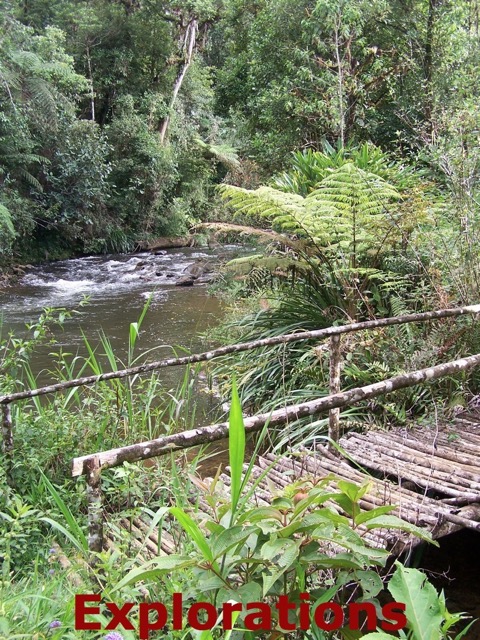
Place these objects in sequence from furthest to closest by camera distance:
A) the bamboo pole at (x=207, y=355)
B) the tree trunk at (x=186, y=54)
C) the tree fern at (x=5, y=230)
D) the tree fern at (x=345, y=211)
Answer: the tree trunk at (x=186, y=54)
the tree fern at (x=5, y=230)
the tree fern at (x=345, y=211)
the bamboo pole at (x=207, y=355)

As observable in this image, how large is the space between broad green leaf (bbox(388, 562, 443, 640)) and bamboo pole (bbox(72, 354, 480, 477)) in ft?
3.13

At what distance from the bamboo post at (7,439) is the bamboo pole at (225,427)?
1.01 metres

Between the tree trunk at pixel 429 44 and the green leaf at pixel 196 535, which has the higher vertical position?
the tree trunk at pixel 429 44

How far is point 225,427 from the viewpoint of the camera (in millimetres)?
2430

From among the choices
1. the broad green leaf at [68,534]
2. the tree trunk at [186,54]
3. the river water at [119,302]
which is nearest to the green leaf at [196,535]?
the broad green leaf at [68,534]

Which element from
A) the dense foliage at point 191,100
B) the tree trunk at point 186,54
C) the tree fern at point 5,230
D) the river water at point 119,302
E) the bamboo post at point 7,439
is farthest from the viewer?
the tree trunk at point 186,54

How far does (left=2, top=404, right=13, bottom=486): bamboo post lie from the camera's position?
9.86 ft

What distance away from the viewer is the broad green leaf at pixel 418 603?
1.49m

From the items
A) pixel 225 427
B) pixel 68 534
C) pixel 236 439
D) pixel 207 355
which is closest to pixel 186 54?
pixel 207 355

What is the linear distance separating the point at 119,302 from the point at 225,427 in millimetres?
9630

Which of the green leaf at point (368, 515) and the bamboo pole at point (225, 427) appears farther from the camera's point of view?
the bamboo pole at point (225, 427)

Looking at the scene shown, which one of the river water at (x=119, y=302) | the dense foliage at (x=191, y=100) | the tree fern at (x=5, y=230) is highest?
the dense foliage at (x=191, y=100)

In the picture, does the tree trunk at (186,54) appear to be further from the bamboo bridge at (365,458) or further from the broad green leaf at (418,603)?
the broad green leaf at (418,603)

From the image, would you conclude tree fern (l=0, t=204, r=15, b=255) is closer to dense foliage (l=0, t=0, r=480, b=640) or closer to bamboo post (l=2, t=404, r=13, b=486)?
dense foliage (l=0, t=0, r=480, b=640)
